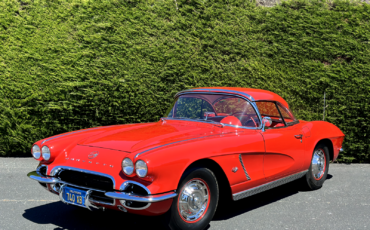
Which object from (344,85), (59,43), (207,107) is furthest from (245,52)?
(59,43)

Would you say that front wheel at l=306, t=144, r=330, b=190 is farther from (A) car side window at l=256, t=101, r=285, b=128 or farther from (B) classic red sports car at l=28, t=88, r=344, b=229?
(A) car side window at l=256, t=101, r=285, b=128

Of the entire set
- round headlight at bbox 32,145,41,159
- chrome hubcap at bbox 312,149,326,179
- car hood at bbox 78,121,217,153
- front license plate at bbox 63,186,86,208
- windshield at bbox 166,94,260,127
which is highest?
windshield at bbox 166,94,260,127

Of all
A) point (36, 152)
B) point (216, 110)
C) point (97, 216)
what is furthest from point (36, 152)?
point (216, 110)

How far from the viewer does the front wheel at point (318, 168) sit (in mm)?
4852

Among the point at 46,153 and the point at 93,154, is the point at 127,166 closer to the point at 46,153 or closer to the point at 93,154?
the point at 93,154

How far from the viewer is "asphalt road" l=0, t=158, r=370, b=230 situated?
356 centimetres

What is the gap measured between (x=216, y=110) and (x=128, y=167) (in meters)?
1.67

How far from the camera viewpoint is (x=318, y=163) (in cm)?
503

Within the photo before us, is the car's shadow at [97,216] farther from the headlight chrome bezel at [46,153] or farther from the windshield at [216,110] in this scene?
the windshield at [216,110]

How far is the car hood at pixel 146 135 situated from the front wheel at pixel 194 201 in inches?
15.6

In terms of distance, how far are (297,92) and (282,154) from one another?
10.0ft

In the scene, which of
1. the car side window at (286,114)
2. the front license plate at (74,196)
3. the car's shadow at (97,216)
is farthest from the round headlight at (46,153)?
the car side window at (286,114)

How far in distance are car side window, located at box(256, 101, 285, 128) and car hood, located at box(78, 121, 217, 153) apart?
2.46ft

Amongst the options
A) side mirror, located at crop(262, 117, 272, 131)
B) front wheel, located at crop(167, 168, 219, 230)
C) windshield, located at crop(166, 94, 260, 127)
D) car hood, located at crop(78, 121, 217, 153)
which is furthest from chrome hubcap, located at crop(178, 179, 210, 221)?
side mirror, located at crop(262, 117, 272, 131)
